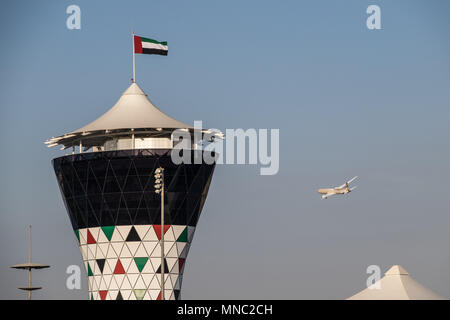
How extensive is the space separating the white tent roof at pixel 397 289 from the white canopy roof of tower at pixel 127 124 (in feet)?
175

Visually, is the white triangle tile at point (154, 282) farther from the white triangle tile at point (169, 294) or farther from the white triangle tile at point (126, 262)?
the white triangle tile at point (126, 262)

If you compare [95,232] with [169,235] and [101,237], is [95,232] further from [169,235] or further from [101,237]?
[169,235]

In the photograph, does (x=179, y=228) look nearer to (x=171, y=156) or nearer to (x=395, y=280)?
(x=171, y=156)

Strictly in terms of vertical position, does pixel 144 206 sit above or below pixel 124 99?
below

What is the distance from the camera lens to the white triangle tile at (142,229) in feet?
482

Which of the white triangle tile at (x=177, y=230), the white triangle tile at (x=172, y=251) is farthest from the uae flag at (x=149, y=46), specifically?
the white triangle tile at (x=172, y=251)

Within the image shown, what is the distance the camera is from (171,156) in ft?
486

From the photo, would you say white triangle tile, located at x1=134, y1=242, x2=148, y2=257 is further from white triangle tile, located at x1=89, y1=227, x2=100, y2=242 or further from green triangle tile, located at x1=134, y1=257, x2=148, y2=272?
white triangle tile, located at x1=89, y1=227, x2=100, y2=242

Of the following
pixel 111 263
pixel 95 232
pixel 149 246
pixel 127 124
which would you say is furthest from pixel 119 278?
pixel 127 124

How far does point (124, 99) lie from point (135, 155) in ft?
36.0
